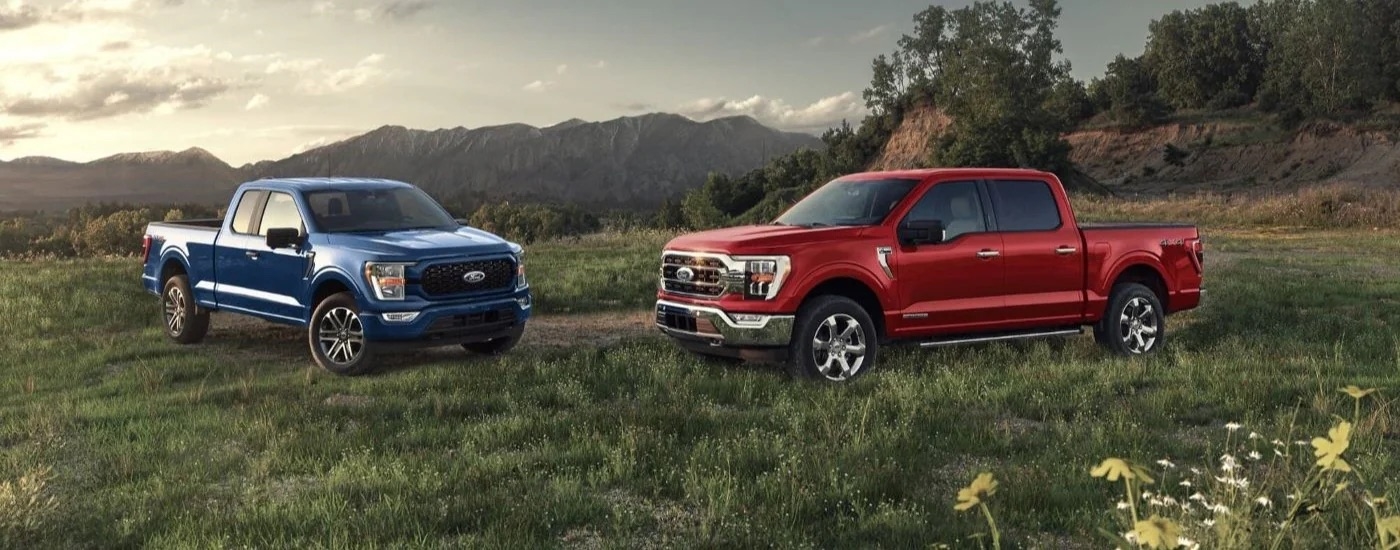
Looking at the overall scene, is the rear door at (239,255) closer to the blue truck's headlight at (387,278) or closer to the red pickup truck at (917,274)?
the blue truck's headlight at (387,278)

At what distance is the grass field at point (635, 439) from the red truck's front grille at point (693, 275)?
759 mm

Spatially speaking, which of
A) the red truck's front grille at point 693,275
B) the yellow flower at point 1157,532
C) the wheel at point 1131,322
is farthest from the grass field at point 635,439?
the yellow flower at point 1157,532

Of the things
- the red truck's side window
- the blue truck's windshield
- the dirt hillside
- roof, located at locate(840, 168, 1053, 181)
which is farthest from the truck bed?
the dirt hillside

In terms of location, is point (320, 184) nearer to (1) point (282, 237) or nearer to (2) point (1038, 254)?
(1) point (282, 237)

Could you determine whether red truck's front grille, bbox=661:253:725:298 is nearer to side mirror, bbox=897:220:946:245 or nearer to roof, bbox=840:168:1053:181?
side mirror, bbox=897:220:946:245

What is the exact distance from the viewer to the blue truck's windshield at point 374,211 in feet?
35.2

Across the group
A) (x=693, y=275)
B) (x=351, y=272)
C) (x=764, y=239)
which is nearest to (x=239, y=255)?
(x=351, y=272)

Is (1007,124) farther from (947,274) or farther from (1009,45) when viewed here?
(947,274)

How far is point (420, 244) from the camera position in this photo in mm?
9859

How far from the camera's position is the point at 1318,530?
4633 mm

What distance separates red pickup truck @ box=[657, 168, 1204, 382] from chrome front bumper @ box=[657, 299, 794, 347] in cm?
1

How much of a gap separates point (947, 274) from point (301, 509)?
6186 millimetres

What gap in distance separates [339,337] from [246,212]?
257 centimetres

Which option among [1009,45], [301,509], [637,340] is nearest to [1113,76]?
[1009,45]
